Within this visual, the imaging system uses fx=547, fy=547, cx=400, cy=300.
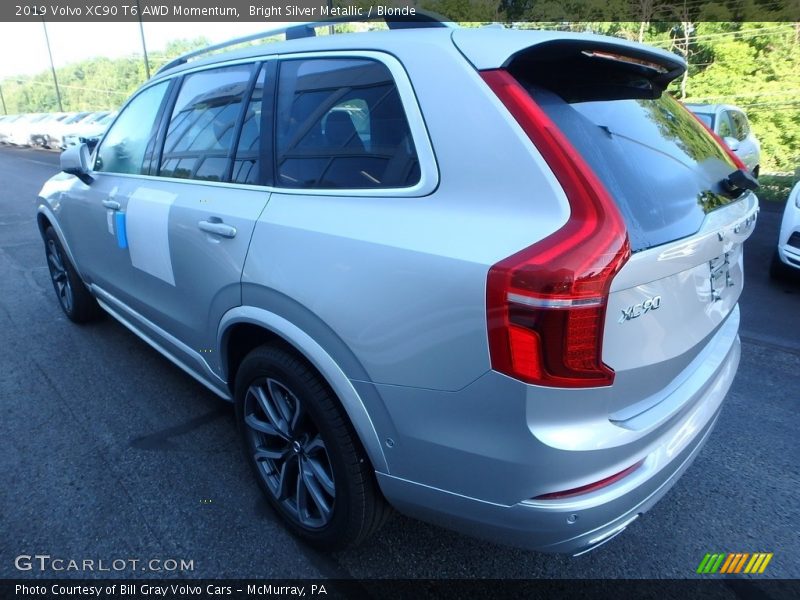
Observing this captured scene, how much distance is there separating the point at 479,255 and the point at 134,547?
5.99 ft

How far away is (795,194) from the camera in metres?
5.07

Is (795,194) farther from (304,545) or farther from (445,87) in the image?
(304,545)

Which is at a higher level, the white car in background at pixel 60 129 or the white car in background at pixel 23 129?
the white car in background at pixel 60 129

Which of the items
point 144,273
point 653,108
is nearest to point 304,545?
point 144,273

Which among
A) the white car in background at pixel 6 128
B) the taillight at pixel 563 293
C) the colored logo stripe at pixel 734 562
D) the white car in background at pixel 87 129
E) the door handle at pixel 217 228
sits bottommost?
the white car in background at pixel 6 128

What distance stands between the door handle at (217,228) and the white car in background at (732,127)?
26.4 ft

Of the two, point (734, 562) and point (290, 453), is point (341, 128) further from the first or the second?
point (734, 562)

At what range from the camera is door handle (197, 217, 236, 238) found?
84.7 inches

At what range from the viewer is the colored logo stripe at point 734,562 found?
2068mm

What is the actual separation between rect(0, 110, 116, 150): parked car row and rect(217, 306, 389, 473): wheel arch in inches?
827

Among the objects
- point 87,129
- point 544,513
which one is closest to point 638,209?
point 544,513

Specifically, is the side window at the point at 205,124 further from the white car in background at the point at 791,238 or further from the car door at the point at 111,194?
the white car in background at the point at 791,238

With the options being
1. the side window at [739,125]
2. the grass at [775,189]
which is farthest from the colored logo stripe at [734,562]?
the side window at [739,125]

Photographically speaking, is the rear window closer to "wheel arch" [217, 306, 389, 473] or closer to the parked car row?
"wheel arch" [217, 306, 389, 473]
